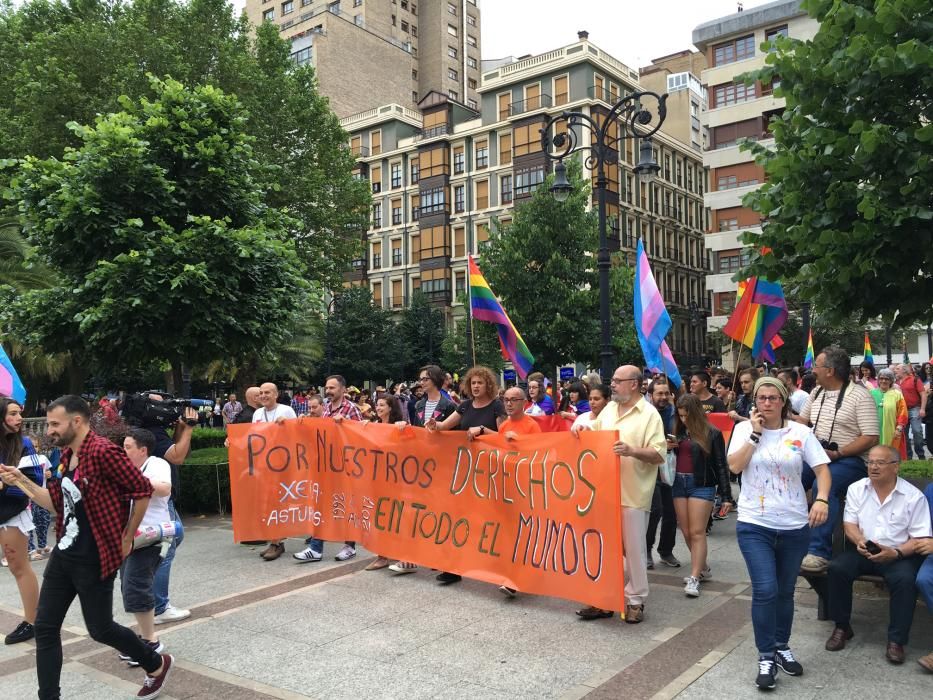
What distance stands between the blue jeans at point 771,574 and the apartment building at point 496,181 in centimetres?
4819

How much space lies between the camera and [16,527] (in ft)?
19.1

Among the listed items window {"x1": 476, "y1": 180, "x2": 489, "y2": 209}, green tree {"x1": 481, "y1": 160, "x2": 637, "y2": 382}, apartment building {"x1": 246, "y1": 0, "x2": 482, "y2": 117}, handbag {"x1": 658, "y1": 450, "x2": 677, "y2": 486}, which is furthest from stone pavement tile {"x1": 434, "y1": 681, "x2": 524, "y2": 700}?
apartment building {"x1": 246, "y1": 0, "x2": 482, "y2": 117}

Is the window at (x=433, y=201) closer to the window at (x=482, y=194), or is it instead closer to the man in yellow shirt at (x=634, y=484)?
the window at (x=482, y=194)

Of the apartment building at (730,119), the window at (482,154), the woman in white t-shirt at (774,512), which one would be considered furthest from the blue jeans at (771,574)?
the window at (482,154)

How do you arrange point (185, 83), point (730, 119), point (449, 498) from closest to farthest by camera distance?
point (449, 498), point (185, 83), point (730, 119)

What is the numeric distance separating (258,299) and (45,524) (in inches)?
159

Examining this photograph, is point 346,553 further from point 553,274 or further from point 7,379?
point 553,274

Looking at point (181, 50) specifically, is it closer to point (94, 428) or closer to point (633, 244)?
point (94, 428)

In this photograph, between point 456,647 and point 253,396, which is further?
point 253,396

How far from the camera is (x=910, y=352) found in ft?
166

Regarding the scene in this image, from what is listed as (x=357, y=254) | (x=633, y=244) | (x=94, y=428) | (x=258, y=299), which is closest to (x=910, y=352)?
(x=633, y=244)

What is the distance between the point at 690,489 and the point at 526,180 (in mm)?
50422

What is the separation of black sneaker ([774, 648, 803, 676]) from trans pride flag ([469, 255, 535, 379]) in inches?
241

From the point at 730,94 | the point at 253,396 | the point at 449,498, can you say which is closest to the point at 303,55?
the point at 730,94
